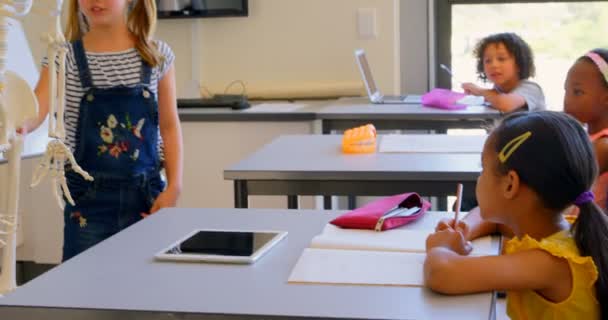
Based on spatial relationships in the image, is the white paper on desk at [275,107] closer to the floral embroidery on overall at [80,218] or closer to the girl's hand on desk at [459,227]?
the floral embroidery on overall at [80,218]

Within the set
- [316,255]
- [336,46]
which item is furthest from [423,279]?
[336,46]

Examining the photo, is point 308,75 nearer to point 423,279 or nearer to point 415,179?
point 415,179

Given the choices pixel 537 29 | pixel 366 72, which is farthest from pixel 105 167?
pixel 537 29

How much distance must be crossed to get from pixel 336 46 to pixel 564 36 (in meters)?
1.20

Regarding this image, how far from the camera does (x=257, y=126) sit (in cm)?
366

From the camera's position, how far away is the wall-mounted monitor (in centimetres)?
421

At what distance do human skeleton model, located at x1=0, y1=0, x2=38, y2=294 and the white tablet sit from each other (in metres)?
0.24

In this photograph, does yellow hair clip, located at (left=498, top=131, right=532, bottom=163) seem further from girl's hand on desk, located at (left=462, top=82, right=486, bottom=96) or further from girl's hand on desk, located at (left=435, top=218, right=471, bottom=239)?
girl's hand on desk, located at (left=462, top=82, right=486, bottom=96)

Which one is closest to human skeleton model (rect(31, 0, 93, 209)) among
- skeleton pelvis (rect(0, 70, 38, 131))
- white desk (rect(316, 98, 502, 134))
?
skeleton pelvis (rect(0, 70, 38, 131))

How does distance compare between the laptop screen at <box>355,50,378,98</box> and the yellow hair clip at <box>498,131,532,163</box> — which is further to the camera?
the laptop screen at <box>355,50,378,98</box>

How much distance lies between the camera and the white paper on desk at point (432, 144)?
258cm

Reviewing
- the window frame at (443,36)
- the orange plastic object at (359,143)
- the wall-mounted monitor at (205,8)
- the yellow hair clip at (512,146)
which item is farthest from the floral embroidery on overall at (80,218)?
the window frame at (443,36)

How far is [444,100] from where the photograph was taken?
12.0 ft

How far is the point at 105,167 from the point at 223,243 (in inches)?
28.0
